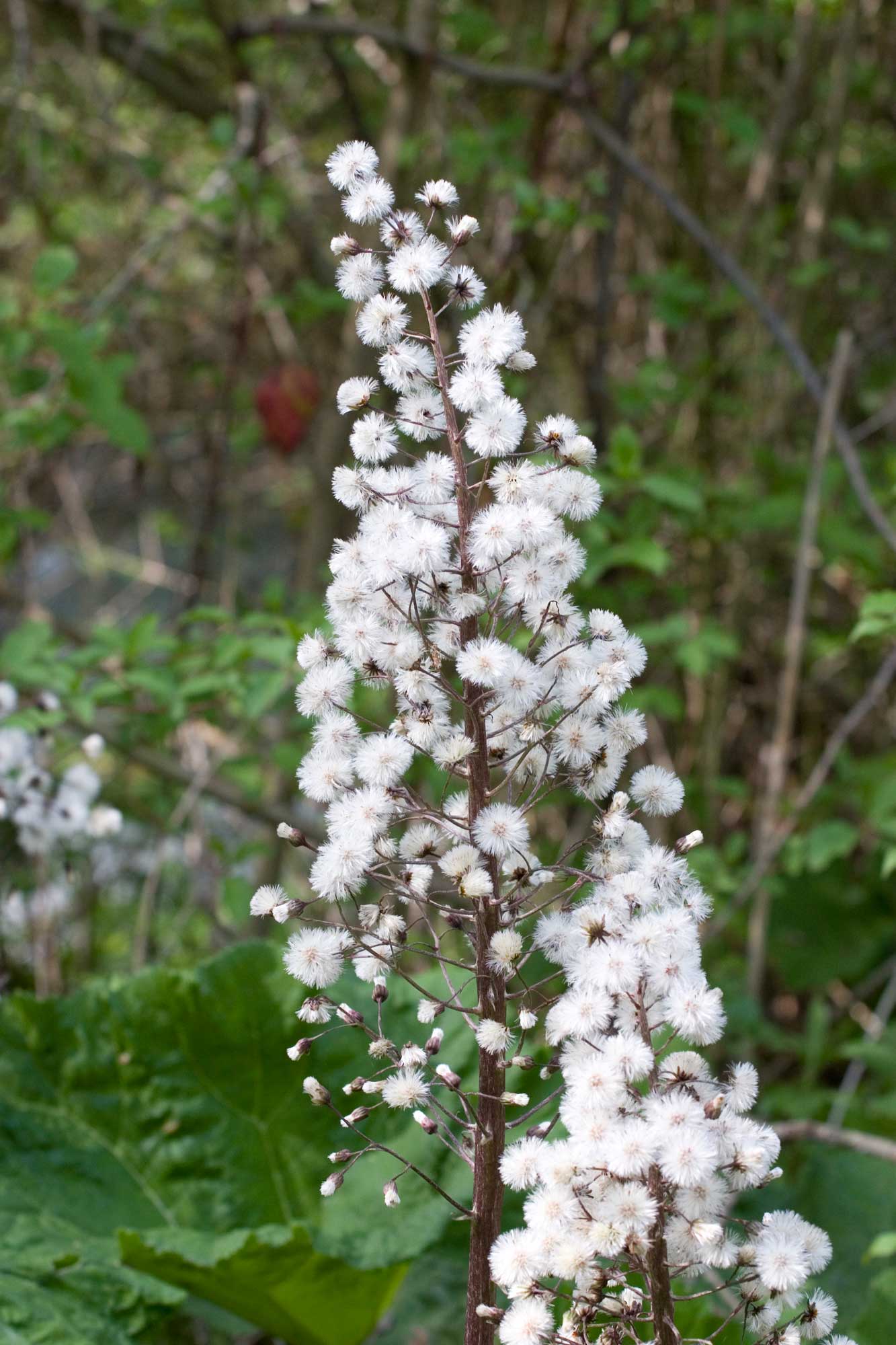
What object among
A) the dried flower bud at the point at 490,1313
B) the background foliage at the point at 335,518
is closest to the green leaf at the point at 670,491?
the background foliage at the point at 335,518

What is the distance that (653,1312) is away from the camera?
1.09 meters

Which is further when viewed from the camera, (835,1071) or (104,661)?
(835,1071)

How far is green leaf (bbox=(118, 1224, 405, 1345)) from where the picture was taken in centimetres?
175

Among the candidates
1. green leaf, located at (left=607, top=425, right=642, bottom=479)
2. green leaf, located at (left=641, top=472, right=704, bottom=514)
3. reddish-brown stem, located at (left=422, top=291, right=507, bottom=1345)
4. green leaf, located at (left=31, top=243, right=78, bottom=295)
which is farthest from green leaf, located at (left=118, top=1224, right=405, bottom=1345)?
green leaf, located at (left=31, top=243, right=78, bottom=295)

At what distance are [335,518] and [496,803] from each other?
2.96 metres

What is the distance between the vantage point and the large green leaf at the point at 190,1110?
6.81 ft

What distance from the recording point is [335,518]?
13.4ft

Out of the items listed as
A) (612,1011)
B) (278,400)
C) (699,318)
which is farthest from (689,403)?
(612,1011)

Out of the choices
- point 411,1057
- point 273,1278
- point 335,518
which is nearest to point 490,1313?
point 411,1057

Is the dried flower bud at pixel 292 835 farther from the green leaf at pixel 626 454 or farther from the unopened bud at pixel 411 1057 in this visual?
the green leaf at pixel 626 454

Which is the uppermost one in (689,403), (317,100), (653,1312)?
(317,100)

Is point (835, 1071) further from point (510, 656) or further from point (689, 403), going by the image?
point (510, 656)

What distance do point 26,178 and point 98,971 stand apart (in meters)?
2.38

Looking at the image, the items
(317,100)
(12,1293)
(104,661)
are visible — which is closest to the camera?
(12,1293)
